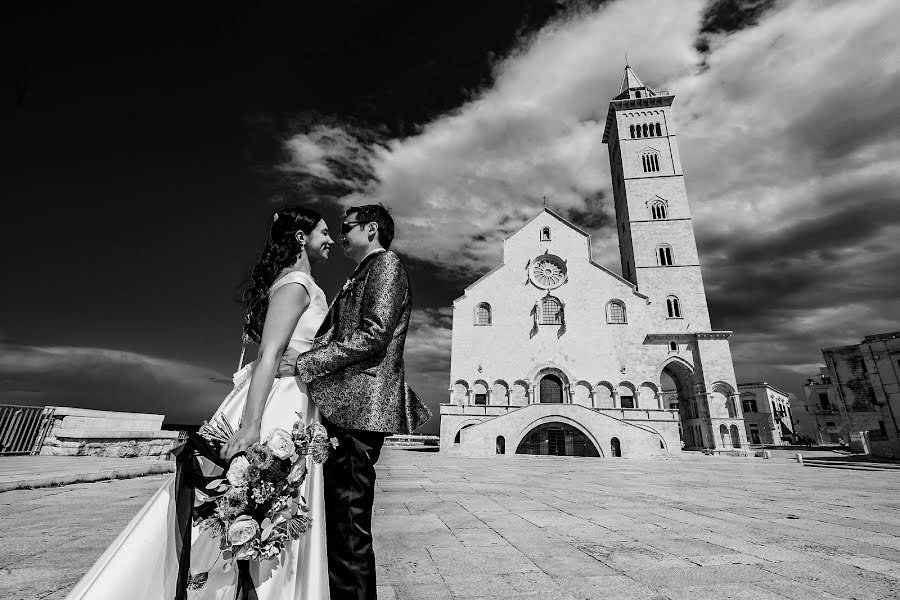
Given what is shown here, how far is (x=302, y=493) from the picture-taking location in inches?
69.6

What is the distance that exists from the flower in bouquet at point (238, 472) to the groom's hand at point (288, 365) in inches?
16.0

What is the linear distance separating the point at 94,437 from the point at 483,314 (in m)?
21.6

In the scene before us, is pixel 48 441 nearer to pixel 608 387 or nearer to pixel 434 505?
pixel 434 505

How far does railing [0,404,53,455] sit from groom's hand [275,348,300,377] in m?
12.5

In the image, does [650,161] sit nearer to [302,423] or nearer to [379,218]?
[379,218]

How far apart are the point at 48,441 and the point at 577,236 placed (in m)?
29.4

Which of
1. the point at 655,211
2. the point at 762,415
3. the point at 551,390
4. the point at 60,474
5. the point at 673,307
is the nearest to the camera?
the point at 60,474

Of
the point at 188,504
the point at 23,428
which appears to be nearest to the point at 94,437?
the point at 23,428

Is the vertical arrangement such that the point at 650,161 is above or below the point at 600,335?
above

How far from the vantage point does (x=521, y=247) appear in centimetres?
2972

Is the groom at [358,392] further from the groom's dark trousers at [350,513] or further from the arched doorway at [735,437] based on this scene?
the arched doorway at [735,437]

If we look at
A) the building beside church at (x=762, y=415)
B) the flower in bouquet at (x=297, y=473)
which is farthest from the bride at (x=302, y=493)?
the building beside church at (x=762, y=415)

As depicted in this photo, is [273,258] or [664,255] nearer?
[273,258]

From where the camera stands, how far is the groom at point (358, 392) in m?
1.67
